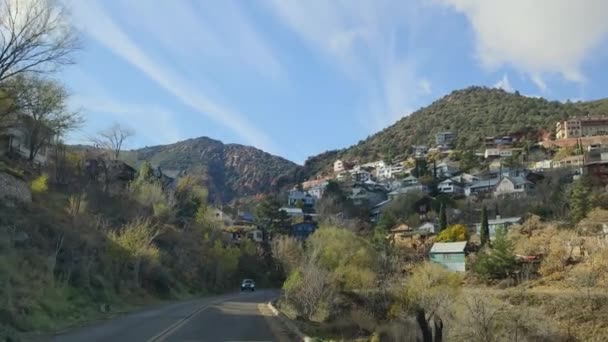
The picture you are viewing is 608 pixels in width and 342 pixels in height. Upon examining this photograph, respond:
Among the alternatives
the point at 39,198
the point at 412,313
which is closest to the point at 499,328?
the point at 412,313

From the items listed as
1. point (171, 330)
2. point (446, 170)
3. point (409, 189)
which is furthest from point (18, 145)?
point (446, 170)

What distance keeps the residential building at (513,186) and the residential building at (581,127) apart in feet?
178

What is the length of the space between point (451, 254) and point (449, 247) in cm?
129

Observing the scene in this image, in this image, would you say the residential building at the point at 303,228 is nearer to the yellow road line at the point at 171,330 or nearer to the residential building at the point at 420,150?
the yellow road line at the point at 171,330

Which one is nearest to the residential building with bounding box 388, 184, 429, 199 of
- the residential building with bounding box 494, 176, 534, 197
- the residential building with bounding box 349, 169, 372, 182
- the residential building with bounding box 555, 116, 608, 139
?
the residential building with bounding box 494, 176, 534, 197

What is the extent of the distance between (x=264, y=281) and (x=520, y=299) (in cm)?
4599

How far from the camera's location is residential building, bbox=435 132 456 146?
182 m

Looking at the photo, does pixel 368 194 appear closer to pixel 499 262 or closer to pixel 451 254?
pixel 451 254

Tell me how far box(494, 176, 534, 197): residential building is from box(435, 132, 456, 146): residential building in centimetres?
7567

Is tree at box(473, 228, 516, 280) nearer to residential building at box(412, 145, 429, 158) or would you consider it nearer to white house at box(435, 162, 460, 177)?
white house at box(435, 162, 460, 177)

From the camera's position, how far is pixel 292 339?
Answer: 18297 millimetres

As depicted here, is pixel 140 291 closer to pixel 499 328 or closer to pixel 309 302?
pixel 309 302

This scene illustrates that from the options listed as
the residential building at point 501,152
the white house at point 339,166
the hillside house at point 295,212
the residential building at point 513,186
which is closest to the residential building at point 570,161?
the residential building at point 513,186

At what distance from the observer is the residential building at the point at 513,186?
324ft
